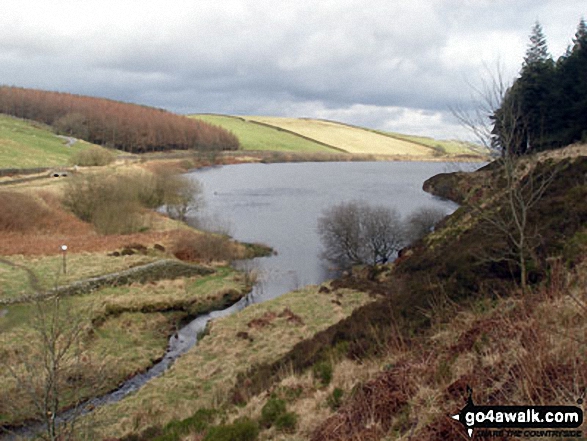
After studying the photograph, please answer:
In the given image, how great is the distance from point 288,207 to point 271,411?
151ft

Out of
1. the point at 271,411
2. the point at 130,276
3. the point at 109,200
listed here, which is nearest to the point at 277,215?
the point at 109,200

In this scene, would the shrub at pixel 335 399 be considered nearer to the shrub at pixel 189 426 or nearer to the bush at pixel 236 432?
the bush at pixel 236 432

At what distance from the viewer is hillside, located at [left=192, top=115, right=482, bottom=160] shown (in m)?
150

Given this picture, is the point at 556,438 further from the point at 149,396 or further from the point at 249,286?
the point at 249,286

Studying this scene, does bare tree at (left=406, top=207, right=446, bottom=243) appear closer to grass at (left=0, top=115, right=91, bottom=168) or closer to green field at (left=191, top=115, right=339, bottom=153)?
grass at (left=0, top=115, right=91, bottom=168)

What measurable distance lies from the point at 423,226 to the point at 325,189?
32316 mm

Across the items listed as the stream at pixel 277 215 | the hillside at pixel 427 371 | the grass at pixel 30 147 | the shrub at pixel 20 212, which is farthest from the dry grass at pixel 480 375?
the grass at pixel 30 147

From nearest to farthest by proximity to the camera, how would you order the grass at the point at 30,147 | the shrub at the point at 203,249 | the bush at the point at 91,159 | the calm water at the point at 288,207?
the calm water at the point at 288,207
the shrub at the point at 203,249
the bush at the point at 91,159
the grass at the point at 30,147

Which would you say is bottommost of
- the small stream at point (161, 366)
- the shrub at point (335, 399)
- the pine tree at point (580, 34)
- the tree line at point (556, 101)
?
the small stream at point (161, 366)

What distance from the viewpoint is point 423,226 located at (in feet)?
119

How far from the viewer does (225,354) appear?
18.1 m

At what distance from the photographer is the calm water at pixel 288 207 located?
32.9m

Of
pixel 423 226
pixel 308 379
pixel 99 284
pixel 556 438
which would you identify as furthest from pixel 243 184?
pixel 556 438

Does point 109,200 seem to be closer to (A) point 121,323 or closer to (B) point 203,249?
(B) point 203,249
